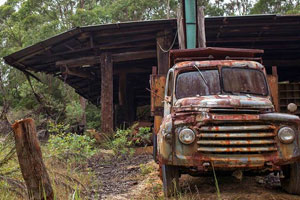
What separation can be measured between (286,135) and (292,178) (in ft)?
2.53

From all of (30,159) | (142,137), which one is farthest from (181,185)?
(142,137)

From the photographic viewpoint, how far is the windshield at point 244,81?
5703mm

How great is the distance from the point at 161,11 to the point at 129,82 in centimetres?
1736

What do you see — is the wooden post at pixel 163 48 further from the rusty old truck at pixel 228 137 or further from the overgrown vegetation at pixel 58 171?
the rusty old truck at pixel 228 137

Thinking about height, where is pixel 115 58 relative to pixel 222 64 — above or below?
above

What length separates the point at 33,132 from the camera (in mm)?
3660

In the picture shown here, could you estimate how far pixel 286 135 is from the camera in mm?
4684

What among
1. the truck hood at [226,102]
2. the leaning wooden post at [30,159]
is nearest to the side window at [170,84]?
the truck hood at [226,102]

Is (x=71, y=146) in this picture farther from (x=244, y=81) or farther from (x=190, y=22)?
(x=190, y=22)

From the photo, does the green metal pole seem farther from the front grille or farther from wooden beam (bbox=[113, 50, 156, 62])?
the front grille

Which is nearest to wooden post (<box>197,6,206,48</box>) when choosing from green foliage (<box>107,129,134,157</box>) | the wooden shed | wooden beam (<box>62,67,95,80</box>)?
the wooden shed

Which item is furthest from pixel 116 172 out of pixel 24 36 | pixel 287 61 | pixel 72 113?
pixel 24 36

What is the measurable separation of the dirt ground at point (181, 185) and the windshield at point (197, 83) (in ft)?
4.94

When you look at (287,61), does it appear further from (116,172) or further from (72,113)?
(72,113)
